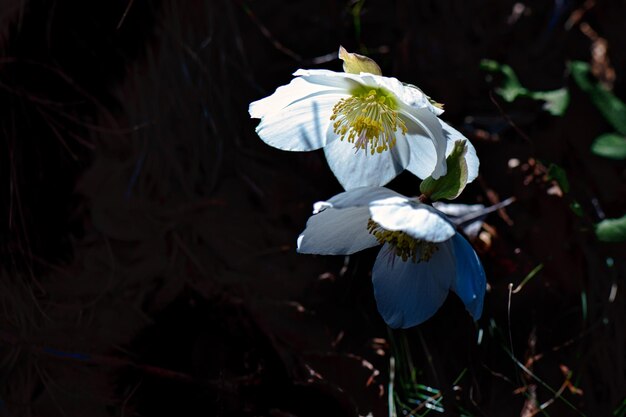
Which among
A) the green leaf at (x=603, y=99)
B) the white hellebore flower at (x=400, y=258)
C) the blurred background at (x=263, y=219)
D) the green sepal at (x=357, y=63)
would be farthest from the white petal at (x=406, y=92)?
the green leaf at (x=603, y=99)

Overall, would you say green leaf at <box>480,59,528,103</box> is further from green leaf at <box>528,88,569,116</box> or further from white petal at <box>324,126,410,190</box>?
white petal at <box>324,126,410,190</box>

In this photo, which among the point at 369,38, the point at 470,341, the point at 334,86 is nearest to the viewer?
the point at 334,86

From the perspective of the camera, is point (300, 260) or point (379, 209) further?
point (300, 260)

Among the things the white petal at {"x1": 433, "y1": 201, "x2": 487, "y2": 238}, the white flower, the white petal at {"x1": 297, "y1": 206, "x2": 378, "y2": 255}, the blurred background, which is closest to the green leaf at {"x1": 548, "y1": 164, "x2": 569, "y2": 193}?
the blurred background

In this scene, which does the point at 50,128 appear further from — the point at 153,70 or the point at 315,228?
the point at 315,228

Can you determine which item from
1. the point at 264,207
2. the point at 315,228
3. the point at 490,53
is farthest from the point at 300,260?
the point at 490,53

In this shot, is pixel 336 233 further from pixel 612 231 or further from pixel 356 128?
pixel 612 231
